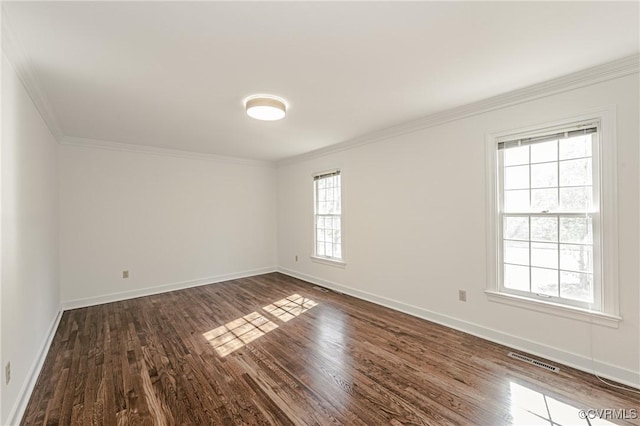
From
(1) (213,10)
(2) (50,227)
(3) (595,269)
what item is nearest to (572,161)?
(3) (595,269)

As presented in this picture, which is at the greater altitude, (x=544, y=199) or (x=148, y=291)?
(x=544, y=199)

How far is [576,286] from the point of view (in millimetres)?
2375

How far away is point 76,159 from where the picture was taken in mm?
3920

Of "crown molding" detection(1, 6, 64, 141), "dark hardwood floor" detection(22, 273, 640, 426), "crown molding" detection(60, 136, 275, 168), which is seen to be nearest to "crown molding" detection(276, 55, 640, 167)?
"dark hardwood floor" detection(22, 273, 640, 426)

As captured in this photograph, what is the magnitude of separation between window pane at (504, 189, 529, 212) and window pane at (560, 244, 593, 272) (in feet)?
1.54

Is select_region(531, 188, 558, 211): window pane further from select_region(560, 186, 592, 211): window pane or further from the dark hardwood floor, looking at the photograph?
the dark hardwood floor

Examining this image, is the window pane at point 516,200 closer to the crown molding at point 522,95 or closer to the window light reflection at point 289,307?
the crown molding at point 522,95

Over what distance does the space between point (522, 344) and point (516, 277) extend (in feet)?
2.04

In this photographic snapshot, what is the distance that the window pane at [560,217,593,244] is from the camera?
7.56 ft

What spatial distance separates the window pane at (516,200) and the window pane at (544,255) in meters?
0.38

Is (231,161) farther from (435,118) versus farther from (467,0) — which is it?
(467,0)

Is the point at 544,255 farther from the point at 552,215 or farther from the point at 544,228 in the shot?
the point at 552,215

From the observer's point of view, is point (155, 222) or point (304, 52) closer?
point (304, 52)

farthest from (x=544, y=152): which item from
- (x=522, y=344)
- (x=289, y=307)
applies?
(x=289, y=307)
